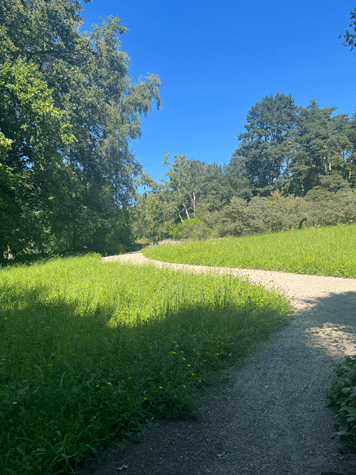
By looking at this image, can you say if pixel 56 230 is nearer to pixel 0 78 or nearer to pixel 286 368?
pixel 0 78

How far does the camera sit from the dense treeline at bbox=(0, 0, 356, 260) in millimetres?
13070

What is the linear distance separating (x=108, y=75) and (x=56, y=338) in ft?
84.8

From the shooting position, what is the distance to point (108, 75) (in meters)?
24.7

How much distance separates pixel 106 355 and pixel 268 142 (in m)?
52.0

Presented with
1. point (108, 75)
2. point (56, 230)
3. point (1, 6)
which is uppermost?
point (108, 75)

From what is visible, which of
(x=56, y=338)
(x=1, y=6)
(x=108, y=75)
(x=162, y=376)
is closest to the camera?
(x=162, y=376)

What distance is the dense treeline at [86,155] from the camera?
1307cm

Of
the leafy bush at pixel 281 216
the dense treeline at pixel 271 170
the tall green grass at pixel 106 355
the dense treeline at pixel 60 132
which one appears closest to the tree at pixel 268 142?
the dense treeline at pixel 271 170

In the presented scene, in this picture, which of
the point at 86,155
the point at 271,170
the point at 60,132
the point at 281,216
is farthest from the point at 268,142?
the point at 60,132

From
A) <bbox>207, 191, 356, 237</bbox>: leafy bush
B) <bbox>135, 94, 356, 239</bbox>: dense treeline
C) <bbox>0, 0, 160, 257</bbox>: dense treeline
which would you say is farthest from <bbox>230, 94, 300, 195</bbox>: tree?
<bbox>0, 0, 160, 257</bbox>: dense treeline

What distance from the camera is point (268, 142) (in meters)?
49.8

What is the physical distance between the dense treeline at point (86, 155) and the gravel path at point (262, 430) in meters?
4.18

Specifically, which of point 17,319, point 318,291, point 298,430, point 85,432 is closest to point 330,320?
point 318,291

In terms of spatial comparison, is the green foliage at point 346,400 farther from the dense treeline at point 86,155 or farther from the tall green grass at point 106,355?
the dense treeline at point 86,155
